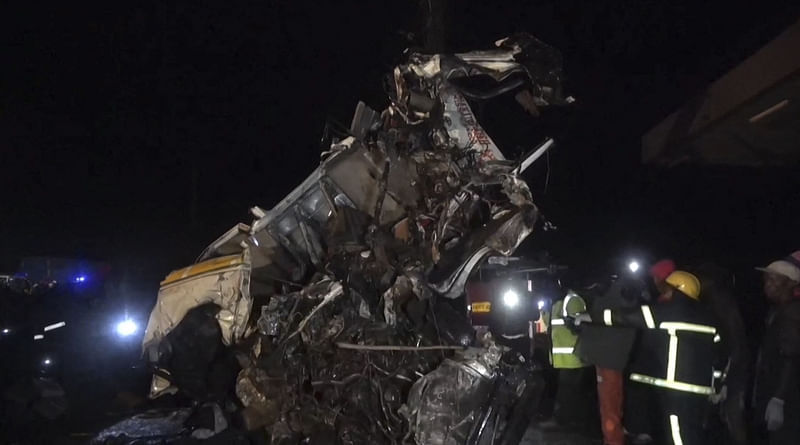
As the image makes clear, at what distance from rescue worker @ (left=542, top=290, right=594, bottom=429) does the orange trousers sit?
692mm

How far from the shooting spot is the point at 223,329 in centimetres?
396

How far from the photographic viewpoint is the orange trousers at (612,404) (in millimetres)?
5184

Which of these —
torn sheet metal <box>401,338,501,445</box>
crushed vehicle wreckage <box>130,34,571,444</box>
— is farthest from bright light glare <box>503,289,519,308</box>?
torn sheet metal <box>401,338,501,445</box>

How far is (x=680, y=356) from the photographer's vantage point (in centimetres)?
459

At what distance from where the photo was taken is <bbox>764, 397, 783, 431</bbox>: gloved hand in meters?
4.39

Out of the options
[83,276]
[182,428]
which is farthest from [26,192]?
[182,428]

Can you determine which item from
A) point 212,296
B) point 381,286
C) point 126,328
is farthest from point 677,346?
point 126,328

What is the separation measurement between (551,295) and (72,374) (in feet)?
19.4

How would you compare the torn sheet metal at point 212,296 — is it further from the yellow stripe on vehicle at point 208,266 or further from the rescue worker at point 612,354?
the rescue worker at point 612,354

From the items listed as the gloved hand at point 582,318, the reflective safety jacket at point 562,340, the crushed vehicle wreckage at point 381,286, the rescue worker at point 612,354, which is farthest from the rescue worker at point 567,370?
the crushed vehicle wreckage at point 381,286

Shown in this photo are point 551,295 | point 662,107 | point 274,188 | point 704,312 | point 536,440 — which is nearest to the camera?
point 704,312

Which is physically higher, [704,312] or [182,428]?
[704,312]

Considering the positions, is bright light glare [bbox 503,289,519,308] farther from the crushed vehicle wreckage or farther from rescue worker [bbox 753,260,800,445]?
the crushed vehicle wreckage

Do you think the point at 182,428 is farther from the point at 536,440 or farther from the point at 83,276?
the point at 83,276
